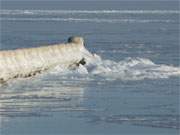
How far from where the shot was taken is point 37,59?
1252 inches

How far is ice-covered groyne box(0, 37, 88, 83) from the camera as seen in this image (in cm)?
2905

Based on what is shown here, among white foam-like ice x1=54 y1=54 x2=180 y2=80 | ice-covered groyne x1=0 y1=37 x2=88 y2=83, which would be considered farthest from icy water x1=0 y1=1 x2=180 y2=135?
ice-covered groyne x1=0 y1=37 x2=88 y2=83

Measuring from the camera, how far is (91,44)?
53156 mm

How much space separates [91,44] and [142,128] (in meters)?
33.1

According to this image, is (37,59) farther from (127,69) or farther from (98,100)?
(98,100)

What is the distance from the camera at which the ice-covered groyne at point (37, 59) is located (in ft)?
95.3

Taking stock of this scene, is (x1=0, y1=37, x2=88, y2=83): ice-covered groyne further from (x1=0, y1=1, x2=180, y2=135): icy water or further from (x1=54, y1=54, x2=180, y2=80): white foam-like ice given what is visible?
(x1=54, y1=54, x2=180, y2=80): white foam-like ice

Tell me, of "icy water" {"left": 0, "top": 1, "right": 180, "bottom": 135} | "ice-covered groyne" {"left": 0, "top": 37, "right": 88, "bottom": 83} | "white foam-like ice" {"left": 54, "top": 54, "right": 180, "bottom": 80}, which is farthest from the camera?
"white foam-like ice" {"left": 54, "top": 54, "right": 180, "bottom": 80}

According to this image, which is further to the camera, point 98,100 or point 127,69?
point 127,69

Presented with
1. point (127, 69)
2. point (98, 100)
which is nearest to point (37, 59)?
point (127, 69)

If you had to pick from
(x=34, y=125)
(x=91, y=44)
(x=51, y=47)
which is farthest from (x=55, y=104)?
(x=91, y=44)

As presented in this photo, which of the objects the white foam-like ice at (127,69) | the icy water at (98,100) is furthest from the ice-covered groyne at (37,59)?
the white foam-like ice at (127,69)

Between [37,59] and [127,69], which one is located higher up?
[37,59]

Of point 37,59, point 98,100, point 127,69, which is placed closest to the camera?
point 98,100
